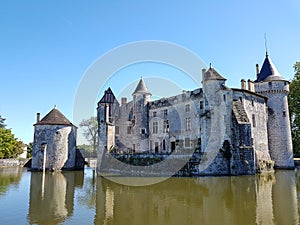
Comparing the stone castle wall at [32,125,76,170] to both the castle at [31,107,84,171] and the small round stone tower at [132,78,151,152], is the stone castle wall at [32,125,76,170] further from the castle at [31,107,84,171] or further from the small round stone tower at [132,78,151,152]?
the small round stone tower at [132,78,151,152]

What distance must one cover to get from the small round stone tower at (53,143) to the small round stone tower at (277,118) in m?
21.7

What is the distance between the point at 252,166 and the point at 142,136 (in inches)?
523

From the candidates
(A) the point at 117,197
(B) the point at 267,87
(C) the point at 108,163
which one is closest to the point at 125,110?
(C) the point at 108,163

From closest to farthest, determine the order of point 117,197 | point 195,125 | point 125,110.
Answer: point 117,197 < point 195,125 < point 125,110

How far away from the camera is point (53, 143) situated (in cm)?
2688

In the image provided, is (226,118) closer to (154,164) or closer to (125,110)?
(154,164)

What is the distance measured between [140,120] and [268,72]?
15279 mm

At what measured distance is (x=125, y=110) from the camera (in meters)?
31.9

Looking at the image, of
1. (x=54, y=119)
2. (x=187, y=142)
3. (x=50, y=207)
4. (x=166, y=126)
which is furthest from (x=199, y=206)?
(x=54, y=119)

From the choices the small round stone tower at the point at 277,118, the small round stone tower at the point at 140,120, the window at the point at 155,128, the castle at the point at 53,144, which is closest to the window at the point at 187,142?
the window at the point at 155,128

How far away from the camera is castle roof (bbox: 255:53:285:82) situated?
2758 cm

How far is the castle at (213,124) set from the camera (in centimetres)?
2036

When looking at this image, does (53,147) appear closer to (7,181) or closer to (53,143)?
(53,143)

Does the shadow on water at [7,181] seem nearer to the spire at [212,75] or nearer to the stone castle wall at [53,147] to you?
the stone castle wall at [53,147]
